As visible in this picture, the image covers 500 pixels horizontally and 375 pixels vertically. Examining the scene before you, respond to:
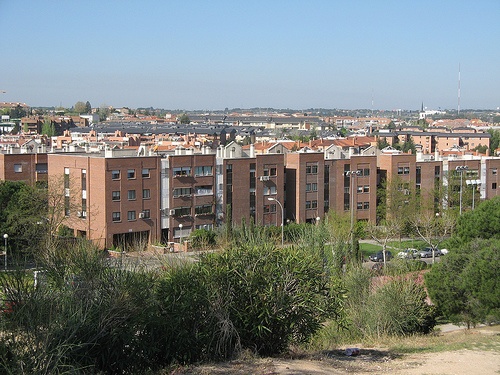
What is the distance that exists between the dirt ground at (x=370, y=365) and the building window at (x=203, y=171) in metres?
24.2

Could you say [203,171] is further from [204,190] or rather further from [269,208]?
[269,208]

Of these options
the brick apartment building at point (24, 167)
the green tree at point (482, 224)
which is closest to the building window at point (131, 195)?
the brick apartment building at point (24, 167)

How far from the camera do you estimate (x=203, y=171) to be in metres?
38.4

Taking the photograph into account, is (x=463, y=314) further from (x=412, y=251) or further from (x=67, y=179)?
(x=67, y=179)

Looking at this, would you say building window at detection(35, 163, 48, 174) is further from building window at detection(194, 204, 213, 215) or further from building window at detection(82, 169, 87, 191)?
building window at detection(194, 204, 213, 215)

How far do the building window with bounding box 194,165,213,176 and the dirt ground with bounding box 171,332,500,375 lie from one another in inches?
951

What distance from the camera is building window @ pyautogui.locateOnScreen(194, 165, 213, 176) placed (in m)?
38.1

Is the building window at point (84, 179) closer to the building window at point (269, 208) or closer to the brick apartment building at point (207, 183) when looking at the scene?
the brick apartment building at point (207, 183)

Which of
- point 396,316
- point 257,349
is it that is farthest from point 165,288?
point 396,316

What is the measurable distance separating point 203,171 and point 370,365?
2621 centimetres

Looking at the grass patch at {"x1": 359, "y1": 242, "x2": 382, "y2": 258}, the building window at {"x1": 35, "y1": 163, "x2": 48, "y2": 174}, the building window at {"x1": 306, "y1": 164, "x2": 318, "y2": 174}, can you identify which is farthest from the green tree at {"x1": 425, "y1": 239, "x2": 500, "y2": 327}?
the building window at {"x1": 35, "y1": 163, "x2": 48, "y2": 174}

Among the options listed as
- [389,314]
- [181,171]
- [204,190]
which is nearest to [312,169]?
[204,190]

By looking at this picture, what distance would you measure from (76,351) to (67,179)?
27.7m

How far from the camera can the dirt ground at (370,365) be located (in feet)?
37.7
